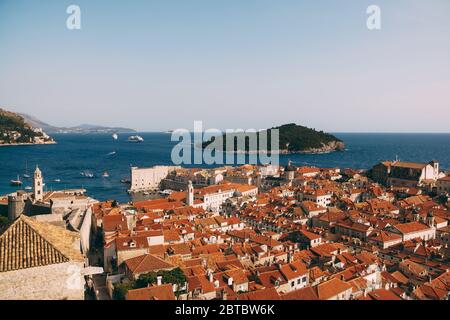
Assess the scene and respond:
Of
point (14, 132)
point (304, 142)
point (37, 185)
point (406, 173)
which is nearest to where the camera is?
point (37, 185)

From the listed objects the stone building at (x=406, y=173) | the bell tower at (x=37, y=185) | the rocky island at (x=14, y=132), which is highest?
the rocky island at (x=14, y=132)

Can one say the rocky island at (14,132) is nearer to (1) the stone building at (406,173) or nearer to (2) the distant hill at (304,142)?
(2) the distant hill at (304,142)

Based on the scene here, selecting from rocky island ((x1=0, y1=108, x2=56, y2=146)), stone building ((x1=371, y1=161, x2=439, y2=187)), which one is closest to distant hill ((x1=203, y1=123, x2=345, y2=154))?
rocky island ((x1=0, y1=108, x2=56, y2=146))

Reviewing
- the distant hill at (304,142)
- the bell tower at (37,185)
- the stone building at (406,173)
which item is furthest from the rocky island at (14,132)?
the stone building at (406,173)

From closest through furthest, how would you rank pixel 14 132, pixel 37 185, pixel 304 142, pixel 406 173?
pixel 37 185 < pixel 406 173 < pixel 14 132 < pixel 304 142

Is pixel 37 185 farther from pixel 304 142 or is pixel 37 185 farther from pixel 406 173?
pixel 304 142

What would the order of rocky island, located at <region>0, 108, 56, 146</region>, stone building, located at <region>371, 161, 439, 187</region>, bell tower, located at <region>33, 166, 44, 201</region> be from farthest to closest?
rocky island, located at <region>0, 108, 56, 146</region> < stone building, located at <region>371, 161, 439, 187</region> < bell tower, located at <region>33, 166, 44, 201</region>

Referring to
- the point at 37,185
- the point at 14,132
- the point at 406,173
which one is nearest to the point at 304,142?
the point at 406,173

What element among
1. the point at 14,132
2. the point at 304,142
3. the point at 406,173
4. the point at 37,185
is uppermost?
the point at 14,132

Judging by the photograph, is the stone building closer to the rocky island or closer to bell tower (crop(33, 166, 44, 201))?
bell tower (crop(33, 166, 44, 201))
